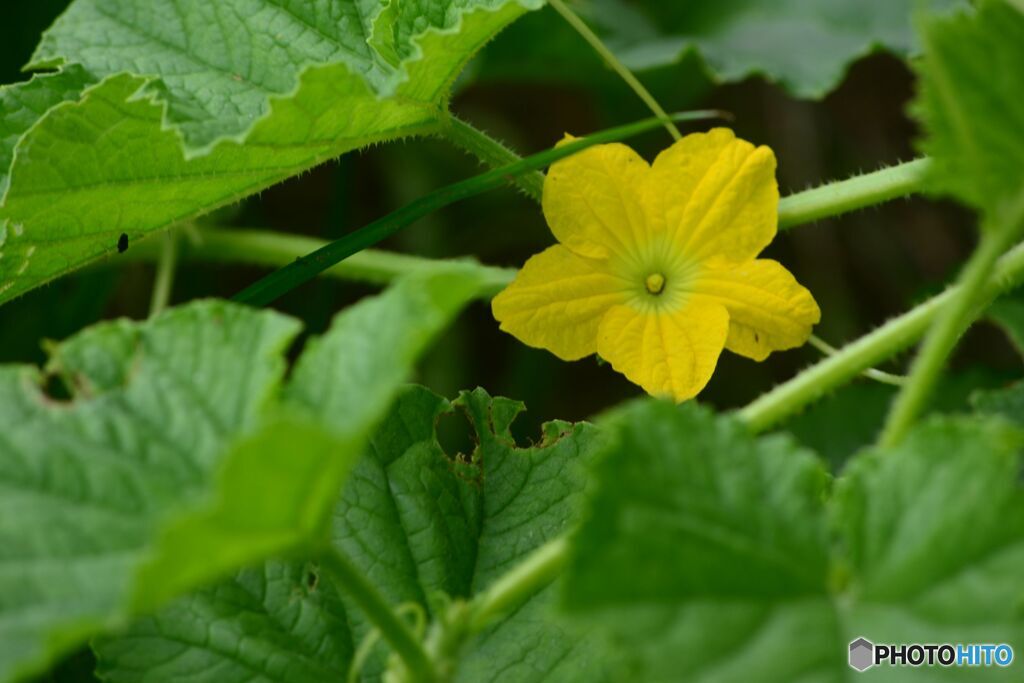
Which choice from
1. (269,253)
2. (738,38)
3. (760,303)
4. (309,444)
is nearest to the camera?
(309,444)

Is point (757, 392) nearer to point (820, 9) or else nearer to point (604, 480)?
point (820, 9)

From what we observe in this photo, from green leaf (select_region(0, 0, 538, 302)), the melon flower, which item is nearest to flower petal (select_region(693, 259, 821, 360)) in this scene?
the melon flower

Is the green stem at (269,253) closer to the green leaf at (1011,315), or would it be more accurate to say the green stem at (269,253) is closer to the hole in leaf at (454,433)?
the hole in leaf at (454,433)

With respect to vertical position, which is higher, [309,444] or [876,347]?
[876,347]

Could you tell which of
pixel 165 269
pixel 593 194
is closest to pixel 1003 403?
pixel 593 194

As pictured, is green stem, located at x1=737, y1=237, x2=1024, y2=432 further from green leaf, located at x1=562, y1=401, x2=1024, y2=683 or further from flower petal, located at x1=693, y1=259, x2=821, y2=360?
green leaf, located at x1=562, y1=401, x2=1024, y2=683

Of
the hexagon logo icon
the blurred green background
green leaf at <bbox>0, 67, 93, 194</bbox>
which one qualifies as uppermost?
the blurred green background

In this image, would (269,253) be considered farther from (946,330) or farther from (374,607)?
(946,330)
